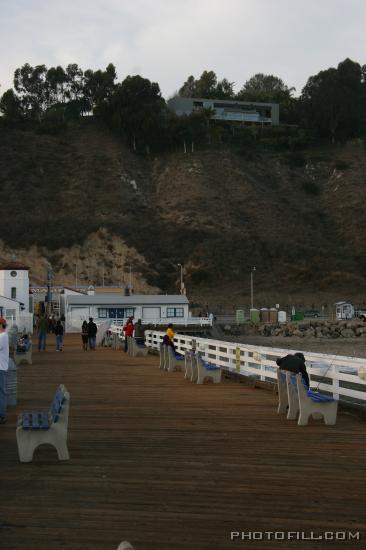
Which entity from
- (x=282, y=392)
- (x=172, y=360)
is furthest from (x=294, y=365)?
→ (x=172, y=360)

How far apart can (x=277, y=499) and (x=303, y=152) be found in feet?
370

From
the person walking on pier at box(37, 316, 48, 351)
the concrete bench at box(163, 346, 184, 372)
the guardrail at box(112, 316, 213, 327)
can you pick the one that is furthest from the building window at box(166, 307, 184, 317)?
the concrete bench at box(163, 346, 184, 372)

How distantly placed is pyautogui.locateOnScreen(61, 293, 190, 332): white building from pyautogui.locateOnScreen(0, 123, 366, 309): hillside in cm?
1761

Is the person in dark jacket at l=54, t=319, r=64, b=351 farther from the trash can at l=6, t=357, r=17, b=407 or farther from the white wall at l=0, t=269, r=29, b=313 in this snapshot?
the white wall at l=0, t=269, r=29, b=313

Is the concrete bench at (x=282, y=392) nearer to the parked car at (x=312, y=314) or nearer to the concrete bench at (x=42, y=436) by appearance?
the concrete bench at (x=42, y=436)

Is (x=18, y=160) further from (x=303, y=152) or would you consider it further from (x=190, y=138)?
(x=303, y=152)

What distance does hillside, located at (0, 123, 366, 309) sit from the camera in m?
80.4

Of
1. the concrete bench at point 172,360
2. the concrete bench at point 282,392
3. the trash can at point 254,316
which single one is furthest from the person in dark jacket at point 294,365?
the trash can at point 254,316

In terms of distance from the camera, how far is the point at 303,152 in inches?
4564

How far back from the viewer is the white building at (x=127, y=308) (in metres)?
58.0

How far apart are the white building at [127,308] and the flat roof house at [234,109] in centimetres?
7036

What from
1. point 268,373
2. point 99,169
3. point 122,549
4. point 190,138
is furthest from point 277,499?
point 190,138

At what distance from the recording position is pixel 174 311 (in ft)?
193

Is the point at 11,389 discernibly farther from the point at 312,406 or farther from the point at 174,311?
the point at 174,311
